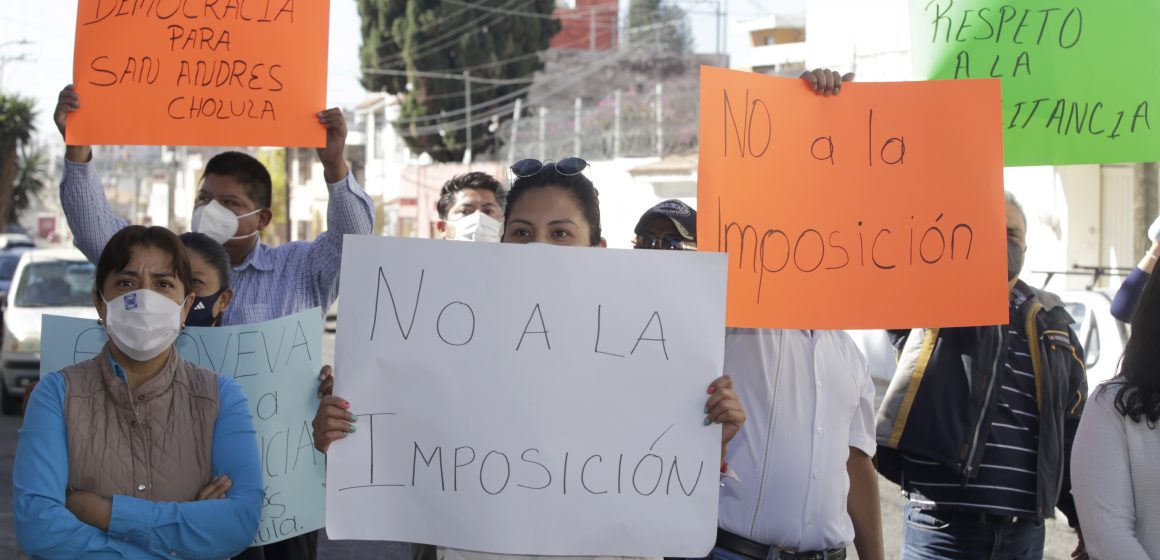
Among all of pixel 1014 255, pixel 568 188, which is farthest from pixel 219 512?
pixel 1014 255

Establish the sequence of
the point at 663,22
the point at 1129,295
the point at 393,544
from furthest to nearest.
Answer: the point at 663,22, the point at 393,544, the point at 1129,295

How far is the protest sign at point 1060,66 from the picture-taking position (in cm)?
359

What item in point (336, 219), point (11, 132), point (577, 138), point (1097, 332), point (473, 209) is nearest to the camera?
point (336, 219)

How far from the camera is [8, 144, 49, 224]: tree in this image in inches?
2301

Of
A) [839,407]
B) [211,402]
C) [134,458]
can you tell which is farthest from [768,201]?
[134,458]

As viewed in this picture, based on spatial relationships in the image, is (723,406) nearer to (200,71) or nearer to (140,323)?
(140,323)

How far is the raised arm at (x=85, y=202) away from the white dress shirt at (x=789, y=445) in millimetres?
1914

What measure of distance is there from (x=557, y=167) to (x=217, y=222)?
144 centimetres

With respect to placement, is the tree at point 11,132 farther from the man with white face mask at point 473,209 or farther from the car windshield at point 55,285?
the man with white face mask at point 473,209

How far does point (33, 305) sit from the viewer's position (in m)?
12.3

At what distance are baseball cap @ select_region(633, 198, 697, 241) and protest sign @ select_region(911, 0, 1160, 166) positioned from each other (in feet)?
3.03

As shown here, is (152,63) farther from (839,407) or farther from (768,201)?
(839,407)

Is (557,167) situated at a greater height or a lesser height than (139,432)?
greater

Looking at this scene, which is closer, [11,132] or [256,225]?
[256,225]
